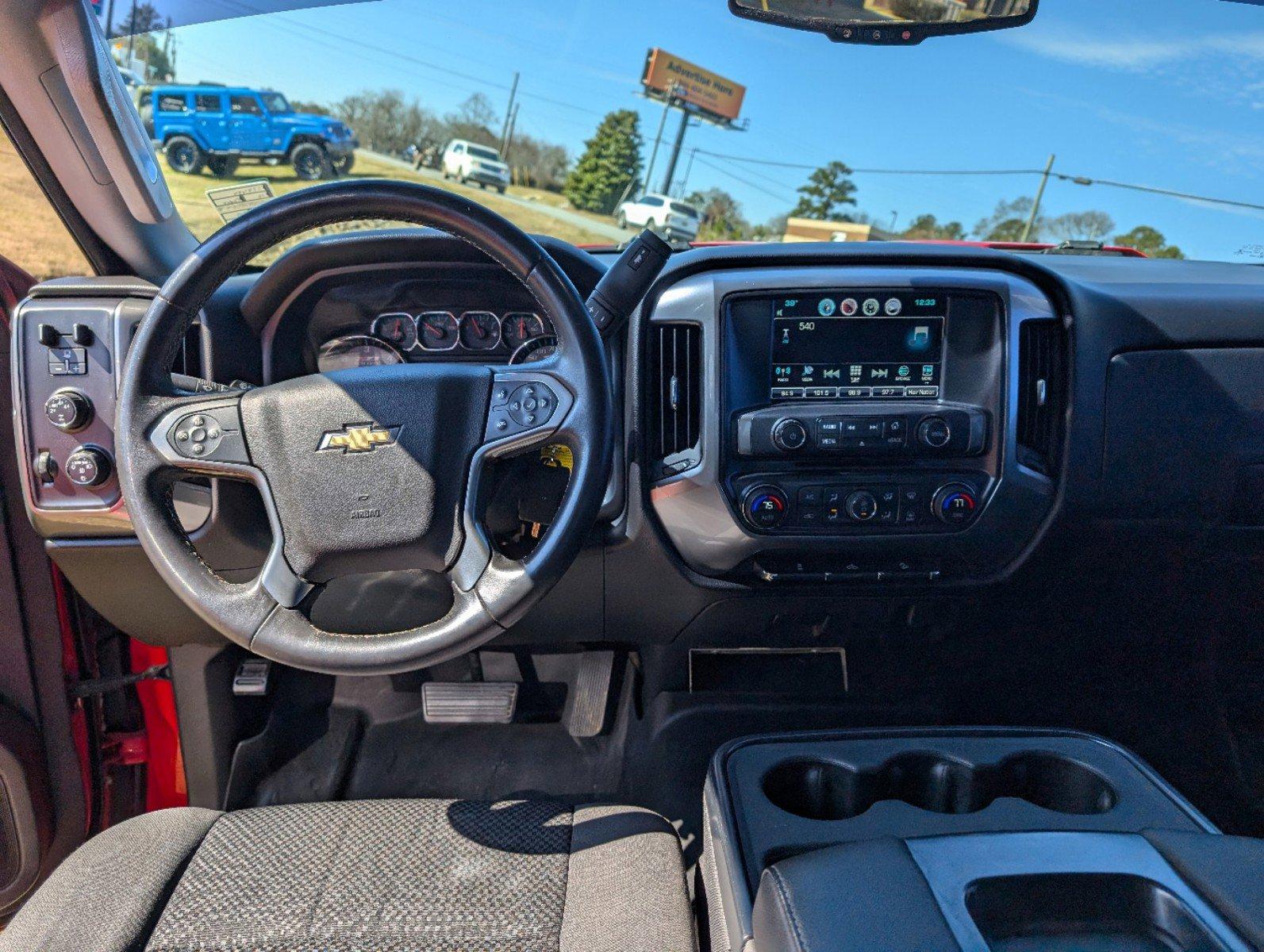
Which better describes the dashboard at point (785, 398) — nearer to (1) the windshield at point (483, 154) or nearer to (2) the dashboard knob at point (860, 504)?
(2) the dashboard knob at point (860, 504)

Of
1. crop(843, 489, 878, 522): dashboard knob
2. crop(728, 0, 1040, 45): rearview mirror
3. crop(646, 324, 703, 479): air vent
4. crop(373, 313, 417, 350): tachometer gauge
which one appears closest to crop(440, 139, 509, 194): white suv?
crop(373, 313, 417, 350): tachometer gauge

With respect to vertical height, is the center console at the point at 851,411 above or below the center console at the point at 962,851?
above

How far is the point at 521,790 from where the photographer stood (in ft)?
7.52

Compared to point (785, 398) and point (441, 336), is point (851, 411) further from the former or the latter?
point (441, 336)

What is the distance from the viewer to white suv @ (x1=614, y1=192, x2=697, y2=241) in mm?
2074

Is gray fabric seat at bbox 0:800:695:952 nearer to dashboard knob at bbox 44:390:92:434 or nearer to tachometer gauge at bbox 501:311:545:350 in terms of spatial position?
dashboard knob at bbox 44:390:92:434

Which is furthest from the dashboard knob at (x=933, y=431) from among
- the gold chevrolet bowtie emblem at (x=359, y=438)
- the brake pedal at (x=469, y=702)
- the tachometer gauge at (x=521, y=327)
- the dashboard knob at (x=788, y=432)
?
the brake pedal at (x=469, y=702)

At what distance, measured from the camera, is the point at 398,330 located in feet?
6.24

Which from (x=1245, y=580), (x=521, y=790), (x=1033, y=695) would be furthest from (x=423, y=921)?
(x=1245, y=580)

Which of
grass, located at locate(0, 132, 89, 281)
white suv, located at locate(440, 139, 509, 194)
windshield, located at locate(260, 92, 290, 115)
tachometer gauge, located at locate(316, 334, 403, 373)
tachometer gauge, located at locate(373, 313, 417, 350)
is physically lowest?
tachometer gauge, located at locate(316, 334, 403, 373)

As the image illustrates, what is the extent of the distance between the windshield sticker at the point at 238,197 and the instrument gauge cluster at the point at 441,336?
0.34m

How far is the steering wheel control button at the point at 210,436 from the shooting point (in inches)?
58.4

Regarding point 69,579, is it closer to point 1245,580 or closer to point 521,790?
point 521,790

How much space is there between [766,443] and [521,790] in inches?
42.8
